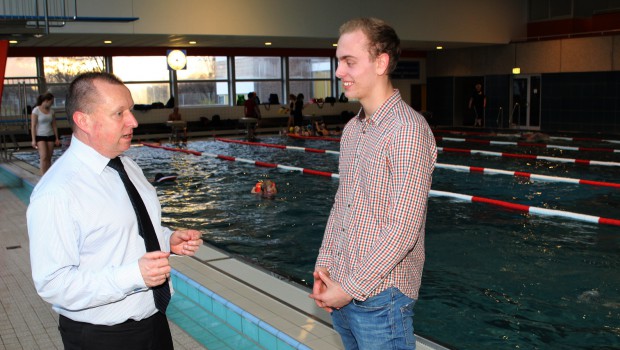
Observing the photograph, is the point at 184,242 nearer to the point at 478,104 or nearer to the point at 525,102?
the point at 525,102

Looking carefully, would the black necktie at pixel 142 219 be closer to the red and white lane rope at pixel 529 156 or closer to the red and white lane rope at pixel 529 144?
the red and white lane rope at pixel 529 156

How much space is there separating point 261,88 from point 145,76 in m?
4.65

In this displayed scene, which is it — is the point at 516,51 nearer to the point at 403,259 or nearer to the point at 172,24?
the point at 172,24

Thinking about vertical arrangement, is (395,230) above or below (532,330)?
above

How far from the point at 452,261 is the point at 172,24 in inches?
518

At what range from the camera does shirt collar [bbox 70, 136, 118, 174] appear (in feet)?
6.68

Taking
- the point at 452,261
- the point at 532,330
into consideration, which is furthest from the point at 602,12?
the point at 532,330

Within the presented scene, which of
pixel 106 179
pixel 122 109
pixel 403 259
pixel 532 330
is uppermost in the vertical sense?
pixel 122 109

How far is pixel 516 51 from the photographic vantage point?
2327 cm

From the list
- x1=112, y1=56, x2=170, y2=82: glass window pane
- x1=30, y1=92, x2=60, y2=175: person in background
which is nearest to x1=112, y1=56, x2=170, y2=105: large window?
x1=112, y1=56, x2=170, y2=82: glass window pane

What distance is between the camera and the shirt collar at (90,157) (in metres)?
2.04

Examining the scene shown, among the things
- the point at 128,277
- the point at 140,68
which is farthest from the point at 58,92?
the point at 128,277

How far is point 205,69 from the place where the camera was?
23719mm

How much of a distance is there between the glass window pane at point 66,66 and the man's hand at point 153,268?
66.6 feet
